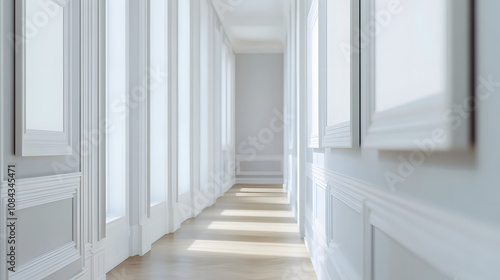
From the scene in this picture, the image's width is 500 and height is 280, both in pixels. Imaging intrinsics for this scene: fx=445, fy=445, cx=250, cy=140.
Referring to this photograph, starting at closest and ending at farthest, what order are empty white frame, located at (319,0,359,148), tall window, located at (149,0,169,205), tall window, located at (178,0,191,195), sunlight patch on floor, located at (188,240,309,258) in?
empty white frame, located at (319,0,359,148) < sunlight patch on floor, located at (188,240,309,258) < tall window, located at (149,0,169,205) < tall window, located at (178,0,191,195)

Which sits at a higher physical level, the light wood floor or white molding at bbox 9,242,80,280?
white molding at bbox 9,242,80,280

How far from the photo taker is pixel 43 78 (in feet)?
7.72

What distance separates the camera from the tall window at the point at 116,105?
12.7 ft

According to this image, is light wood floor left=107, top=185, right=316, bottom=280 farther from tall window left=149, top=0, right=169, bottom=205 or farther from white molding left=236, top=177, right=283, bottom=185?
white molding left=236, top=177, right=283, bottom=185

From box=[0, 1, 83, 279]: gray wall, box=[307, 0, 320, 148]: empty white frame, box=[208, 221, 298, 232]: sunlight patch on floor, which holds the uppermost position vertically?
box=[307, 0, 320, 148]: empty white frame

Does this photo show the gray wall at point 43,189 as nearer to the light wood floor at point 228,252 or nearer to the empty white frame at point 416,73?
the light wood floor at point 228,252

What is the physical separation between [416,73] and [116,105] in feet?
10.6

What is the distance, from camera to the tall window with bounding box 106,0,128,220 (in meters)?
3.88

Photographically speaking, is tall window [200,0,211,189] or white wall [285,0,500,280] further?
tall window [200,0,211,189]

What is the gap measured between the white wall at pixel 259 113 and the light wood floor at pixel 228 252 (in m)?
5.61

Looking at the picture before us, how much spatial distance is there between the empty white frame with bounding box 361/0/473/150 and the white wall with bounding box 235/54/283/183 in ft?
35.0

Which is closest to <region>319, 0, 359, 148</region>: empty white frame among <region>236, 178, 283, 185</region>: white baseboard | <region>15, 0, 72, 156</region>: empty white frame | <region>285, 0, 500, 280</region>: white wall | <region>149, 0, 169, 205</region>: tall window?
<region>285, 0, 500, 280</region>: white wall

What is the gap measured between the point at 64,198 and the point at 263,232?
2898mm

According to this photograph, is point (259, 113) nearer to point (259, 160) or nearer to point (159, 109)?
point (259, 160)
